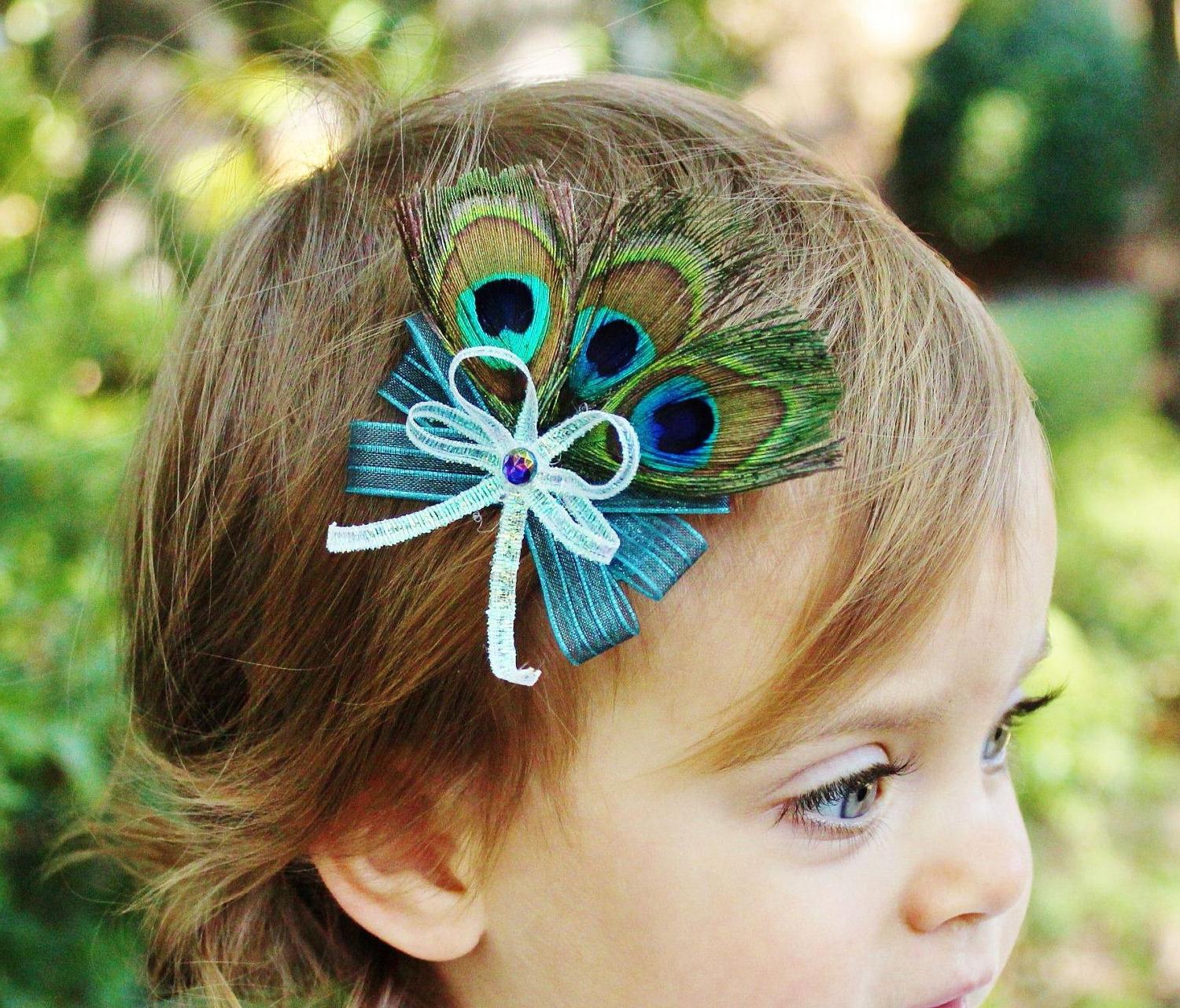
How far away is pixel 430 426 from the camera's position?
125 cm

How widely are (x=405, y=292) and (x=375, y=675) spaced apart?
431mm

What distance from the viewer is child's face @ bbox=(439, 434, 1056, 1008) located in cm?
125

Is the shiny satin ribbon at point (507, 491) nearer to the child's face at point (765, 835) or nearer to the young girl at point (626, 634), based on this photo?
the young girl at point (626, 634)

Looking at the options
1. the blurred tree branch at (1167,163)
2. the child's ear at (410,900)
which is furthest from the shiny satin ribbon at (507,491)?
the blurred tree branch at (1167,163)

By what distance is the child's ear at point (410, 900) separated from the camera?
144cm

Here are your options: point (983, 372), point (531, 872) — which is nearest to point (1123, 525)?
point (983, 372)

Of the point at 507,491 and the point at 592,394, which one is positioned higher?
the point at 592,394

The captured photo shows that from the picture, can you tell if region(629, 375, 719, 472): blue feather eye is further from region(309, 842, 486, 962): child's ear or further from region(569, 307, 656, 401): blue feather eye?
region(309, 842, 486, 962): child's ear

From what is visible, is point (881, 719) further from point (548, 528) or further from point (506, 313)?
point (506, 313)

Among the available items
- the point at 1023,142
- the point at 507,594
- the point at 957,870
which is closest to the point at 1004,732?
the point at 957,870

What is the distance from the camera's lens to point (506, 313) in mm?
1231

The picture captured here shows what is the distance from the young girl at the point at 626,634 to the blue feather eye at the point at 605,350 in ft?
0.15

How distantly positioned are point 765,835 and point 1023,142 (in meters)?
14.2

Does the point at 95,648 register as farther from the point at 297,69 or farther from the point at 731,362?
the point at 731,362
